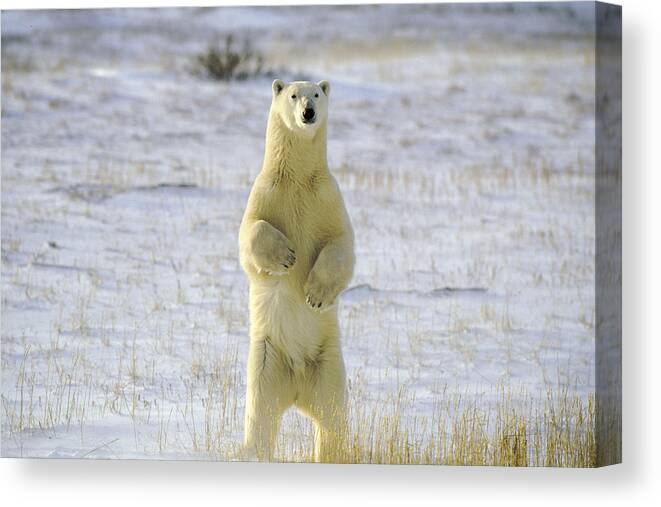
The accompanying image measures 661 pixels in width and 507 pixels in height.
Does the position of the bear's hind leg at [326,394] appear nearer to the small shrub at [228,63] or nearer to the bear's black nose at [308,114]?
the bear's black nose at [308,114]

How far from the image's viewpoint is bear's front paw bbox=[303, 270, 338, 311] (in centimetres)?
819

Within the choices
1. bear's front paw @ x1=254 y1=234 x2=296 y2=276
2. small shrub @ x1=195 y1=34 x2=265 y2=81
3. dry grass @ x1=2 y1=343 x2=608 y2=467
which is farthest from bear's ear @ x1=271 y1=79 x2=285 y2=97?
small shrub @ x1=195 y1=34 x2=265 y2=81

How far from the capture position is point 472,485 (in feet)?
28.8

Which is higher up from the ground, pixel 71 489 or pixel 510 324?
pixel 510 324

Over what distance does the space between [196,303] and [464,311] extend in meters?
2.03

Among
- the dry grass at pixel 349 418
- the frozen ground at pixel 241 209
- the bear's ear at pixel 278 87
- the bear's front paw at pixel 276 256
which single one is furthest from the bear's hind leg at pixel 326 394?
the bear's ear at pixel 278 87

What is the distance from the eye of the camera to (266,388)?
327 inches

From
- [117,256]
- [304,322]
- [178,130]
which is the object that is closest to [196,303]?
[117,256]

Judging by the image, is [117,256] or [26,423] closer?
[26,423]

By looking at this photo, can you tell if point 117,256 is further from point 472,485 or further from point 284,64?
point 472,485

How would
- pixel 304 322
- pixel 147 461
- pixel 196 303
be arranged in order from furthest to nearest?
1. pixel 196 303
2. pixel 147 461
3. pixel 304 322

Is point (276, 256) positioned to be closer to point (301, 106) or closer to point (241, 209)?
point (301, 106)

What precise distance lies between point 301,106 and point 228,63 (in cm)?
296

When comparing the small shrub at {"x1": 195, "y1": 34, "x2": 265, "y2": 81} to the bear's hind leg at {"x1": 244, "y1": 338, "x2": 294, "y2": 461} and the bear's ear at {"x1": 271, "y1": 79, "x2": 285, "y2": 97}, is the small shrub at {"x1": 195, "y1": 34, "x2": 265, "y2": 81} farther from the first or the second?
the bear's hind leg at {"x1": 244, "y1": 338, "x2": 294, "y2": 461}
